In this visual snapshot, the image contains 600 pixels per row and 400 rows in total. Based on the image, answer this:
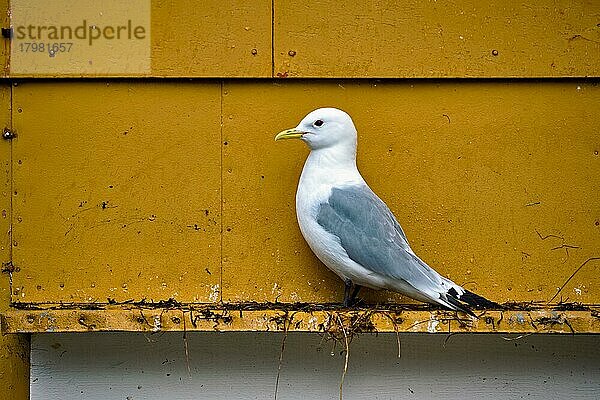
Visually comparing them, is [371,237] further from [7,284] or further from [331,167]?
[7,284]

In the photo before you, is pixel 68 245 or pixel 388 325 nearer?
pixel 388 325

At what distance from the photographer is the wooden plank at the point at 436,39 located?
2.17 metres

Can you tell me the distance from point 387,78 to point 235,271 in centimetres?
55

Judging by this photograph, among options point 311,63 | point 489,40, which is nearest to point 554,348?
point 489,40

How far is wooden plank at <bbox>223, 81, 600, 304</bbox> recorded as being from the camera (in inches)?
85.7

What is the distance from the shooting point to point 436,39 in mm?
2182

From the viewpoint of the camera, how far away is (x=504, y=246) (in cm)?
218

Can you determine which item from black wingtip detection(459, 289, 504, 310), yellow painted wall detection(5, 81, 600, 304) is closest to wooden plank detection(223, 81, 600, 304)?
yellow painted wall detection(5, 81, 600, 304)

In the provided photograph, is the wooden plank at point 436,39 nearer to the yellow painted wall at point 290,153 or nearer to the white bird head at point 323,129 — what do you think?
the yellow painted wall at point 290,153

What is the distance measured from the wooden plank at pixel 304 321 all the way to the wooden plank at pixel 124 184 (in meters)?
0.24

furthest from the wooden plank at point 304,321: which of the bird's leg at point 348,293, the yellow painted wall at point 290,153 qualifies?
the yellow painted wall at point 290,153

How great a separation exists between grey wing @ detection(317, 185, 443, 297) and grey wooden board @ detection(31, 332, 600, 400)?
12.1 inches

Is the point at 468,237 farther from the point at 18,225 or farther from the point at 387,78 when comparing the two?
the point at 18,225

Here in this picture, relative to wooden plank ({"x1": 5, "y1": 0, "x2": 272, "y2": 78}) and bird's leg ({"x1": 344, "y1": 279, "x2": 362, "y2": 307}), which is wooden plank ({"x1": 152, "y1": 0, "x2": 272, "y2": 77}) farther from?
bird's leg ({"x1": 344, "y1": 279, "x2": 362, "y2": 307})
